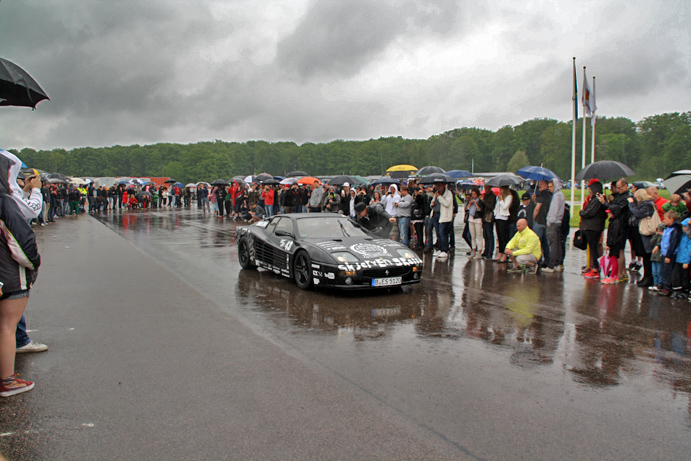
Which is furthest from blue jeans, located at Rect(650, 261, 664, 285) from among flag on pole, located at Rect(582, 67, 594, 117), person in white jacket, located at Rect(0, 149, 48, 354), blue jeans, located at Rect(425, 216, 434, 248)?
flag on pole, located at Rect(582, 67, 594, 117)

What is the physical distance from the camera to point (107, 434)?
3475 millimetres

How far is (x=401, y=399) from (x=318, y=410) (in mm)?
684

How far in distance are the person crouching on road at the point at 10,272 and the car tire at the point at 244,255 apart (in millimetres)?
6129

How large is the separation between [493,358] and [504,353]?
234 mm

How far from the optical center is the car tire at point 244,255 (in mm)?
10422

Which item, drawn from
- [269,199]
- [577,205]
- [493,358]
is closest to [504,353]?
[493,358]

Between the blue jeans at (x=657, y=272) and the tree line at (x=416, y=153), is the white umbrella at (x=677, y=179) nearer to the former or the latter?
the blue jeans at (x=657, y=272)

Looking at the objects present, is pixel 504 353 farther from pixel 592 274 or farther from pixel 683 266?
pixel 592 274

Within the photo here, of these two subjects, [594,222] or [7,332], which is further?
[594,222]

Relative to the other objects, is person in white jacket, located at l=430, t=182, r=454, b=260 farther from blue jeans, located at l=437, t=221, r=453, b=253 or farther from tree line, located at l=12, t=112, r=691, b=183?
tree line, located at l=12, t=112, r=691, b=183

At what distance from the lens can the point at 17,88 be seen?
6.08 metres

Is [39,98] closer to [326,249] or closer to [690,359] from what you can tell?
[326,249]

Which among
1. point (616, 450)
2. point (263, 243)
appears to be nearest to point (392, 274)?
point (263, 243)

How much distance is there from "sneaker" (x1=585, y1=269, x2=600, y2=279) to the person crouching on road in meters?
9.19
